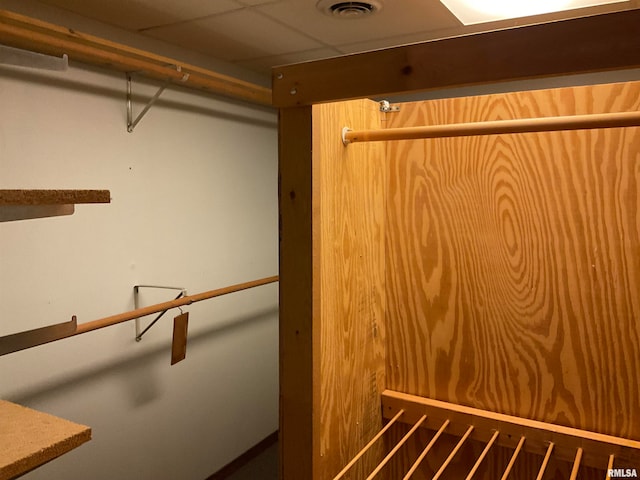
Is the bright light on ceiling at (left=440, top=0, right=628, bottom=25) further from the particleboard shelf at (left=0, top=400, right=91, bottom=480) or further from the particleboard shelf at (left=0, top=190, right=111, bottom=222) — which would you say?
the particleboard shelf at (left=0, top=400, right=91, bottom=480)

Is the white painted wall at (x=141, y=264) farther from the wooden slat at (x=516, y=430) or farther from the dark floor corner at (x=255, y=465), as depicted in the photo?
the wooden slat at (x=516, y=430)

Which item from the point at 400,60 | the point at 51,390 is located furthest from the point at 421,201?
the point at 51,390

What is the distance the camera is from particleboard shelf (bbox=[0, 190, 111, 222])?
781 millimetres

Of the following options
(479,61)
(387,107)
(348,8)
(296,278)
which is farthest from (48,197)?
(348,8)

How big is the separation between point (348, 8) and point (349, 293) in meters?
1.09

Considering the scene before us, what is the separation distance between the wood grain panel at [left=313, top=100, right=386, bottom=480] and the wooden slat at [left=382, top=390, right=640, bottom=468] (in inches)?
4.0

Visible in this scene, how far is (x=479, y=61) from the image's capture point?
0.80m

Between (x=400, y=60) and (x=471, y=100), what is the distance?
2.04 feet

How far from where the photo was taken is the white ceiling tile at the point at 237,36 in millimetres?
1982

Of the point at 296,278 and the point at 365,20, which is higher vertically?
the point at 365,20

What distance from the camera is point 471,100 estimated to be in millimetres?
1410

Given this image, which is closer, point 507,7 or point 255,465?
point 507,7

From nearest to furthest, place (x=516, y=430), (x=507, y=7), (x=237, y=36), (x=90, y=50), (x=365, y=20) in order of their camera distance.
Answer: (x=516, y=430), (x=90, y=50), (x=507, y=7), (x=365, y=20), (x=237, y=36)

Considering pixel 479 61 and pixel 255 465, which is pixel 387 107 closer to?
pixel 479 61
